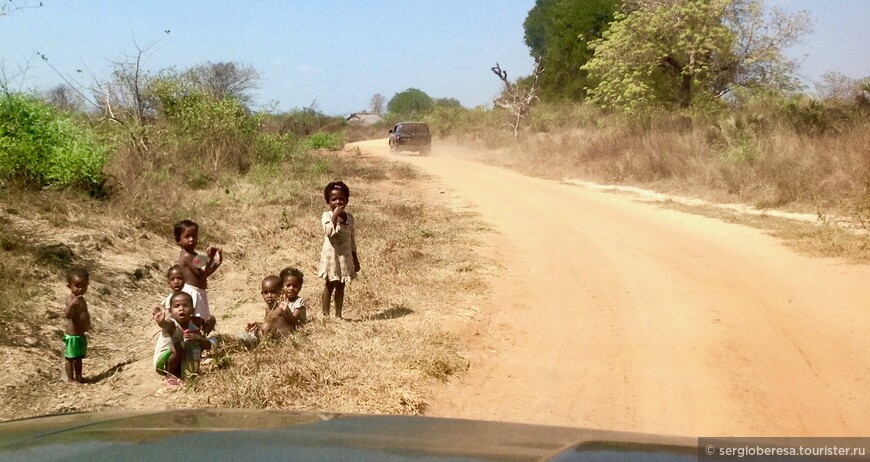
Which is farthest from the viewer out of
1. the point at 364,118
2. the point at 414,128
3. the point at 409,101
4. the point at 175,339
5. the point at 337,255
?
the point at 409,101

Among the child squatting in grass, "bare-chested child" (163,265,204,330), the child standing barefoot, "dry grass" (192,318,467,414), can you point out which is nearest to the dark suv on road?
the child standing barefoot

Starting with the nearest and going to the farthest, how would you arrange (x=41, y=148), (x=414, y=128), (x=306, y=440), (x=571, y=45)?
(x=306, y=440), (x=41, y=148), (x=414, y=128), (x=571, y=45)

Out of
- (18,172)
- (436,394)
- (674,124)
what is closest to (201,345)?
(436,394)

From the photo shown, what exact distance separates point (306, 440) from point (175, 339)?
12.1 feet

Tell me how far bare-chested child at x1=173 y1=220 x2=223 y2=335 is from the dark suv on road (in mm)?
30415

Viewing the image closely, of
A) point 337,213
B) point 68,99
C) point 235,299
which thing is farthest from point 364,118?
point 337,213

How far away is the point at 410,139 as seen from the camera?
120ft

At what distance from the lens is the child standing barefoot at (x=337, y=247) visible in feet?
21.5

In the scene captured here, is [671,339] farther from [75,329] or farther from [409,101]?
[409,101]

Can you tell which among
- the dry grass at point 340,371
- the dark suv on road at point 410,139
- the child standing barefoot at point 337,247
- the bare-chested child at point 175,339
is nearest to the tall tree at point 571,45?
the dark suv on road at point 410,139

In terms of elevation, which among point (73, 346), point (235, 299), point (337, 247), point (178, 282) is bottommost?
point (235, 299)

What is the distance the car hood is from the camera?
73.3 inches

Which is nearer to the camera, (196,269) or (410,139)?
(196,269)

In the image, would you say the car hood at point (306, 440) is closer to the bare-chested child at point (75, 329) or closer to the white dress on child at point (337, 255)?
the bare-chested child at point (75, 329)
